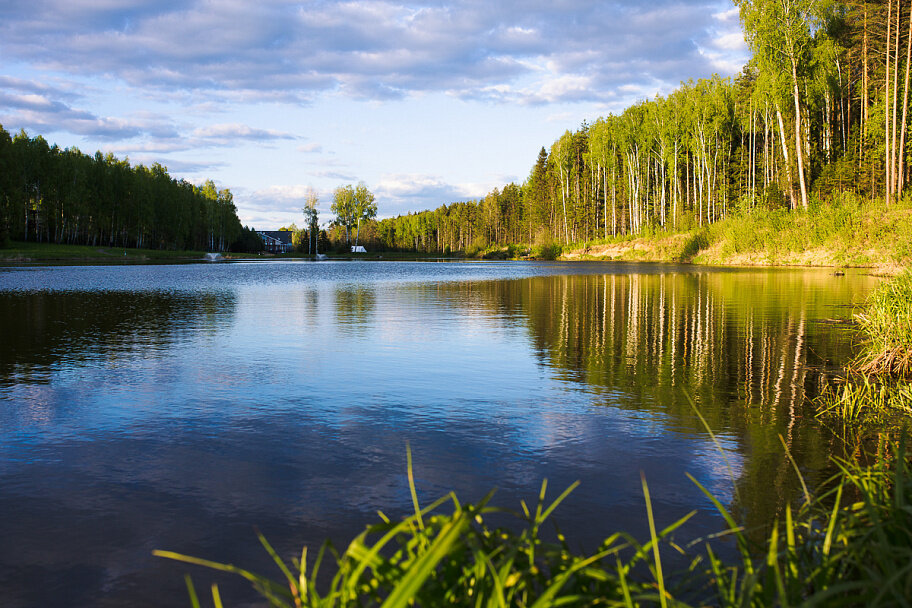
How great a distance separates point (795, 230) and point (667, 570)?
4988cm

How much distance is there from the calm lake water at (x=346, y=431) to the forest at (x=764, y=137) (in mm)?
38306

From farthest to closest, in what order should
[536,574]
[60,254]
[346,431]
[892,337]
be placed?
[60,254], [892,337], [346,431], [536,574]

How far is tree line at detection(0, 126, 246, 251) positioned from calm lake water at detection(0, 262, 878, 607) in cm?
7160

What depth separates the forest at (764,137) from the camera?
153ft

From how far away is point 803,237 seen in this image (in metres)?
47.2

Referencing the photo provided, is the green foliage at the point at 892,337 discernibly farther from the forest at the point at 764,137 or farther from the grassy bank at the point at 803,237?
the forest at the point at 764,137

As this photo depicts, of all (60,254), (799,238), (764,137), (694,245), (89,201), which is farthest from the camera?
(89,201)

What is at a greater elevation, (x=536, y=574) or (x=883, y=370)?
(x=536, y=574)

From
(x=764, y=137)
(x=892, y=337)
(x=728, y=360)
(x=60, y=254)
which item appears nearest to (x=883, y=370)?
(x=892, y=337)

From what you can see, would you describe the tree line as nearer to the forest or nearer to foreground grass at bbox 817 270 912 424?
the forest

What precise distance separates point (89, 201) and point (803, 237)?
3348 inches

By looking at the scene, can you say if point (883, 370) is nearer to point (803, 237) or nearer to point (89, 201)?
point (803, 237)

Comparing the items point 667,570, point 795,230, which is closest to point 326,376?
point 667,570

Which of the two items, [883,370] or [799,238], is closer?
[883,370]
